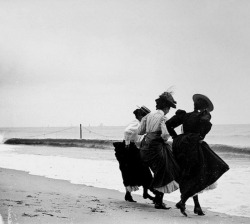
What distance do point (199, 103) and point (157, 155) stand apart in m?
0.94

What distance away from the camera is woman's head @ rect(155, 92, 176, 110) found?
600 cm

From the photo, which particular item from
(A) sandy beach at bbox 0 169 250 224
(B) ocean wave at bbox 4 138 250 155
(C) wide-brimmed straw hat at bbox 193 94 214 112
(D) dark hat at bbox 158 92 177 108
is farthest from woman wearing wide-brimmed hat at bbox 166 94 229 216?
(B) ocean wave at bbox 4 138 250 155

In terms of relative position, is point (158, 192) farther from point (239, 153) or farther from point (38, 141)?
point (38, 141)

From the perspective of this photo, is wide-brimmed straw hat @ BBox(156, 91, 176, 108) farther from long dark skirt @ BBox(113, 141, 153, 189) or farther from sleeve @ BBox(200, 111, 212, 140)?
long dark skirt @ BBox(113, 141, 153, 189)

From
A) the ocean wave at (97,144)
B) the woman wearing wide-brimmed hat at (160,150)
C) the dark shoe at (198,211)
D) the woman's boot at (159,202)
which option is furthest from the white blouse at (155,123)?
the ocean wave at (97,144)

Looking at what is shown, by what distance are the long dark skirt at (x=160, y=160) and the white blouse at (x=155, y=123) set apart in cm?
13

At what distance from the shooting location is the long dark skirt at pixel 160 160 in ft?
18.8

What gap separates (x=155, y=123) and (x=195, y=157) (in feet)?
2.54

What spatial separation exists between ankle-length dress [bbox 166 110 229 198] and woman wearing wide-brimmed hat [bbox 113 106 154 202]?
0.84 metres

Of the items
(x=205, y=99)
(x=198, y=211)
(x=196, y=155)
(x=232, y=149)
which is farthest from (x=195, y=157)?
(x=232, y=149)

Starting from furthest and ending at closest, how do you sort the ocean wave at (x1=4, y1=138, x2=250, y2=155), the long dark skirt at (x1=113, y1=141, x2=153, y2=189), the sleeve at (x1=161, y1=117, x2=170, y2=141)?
1. the ocean wave at (x1=4, y1=138, x2=250, y2=155)
2. the long dark skirt at (x1=113, y1=141, x2=153, y2=189)
3. the sleeve at (x1=161, y1=117, x2=170, y2=141)

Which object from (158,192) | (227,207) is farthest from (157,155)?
(227,207)

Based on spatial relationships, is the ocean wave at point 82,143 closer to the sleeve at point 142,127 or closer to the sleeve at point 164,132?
the sleeve at point 142,127

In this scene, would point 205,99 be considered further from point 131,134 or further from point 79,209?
point 79,209
